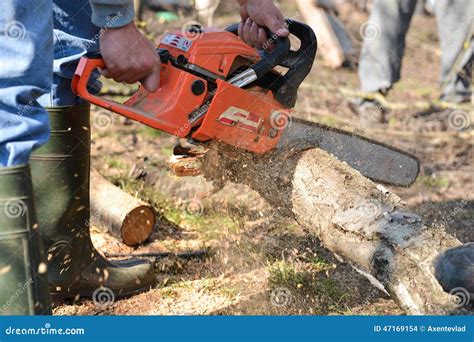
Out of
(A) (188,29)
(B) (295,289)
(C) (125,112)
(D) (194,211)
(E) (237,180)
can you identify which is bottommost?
(D) (194,211)

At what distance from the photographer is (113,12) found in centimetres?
195

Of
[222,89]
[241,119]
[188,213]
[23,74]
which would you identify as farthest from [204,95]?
[188,213]

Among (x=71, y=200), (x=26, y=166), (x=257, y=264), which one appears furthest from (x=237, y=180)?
(x=26, y=166)

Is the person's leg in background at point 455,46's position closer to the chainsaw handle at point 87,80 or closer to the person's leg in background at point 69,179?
the person's leg in background at point 69,179

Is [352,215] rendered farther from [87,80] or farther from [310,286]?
[87,80]

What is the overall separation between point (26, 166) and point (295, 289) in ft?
4.21

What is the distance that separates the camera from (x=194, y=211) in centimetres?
348

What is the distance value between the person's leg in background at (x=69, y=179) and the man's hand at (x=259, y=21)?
1.80ft

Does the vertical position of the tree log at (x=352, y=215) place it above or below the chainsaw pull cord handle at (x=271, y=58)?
below

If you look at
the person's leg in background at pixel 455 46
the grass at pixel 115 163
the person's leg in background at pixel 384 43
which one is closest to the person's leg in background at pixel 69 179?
the grass at pixel 115 163

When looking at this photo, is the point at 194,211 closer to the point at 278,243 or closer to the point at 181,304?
the point at 278,243

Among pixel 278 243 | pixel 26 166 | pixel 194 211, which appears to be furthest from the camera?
pixel 194 211

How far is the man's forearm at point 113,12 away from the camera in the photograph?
194 cm

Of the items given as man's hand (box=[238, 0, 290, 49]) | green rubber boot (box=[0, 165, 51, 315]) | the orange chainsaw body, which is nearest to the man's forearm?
the orange chainsaw body
